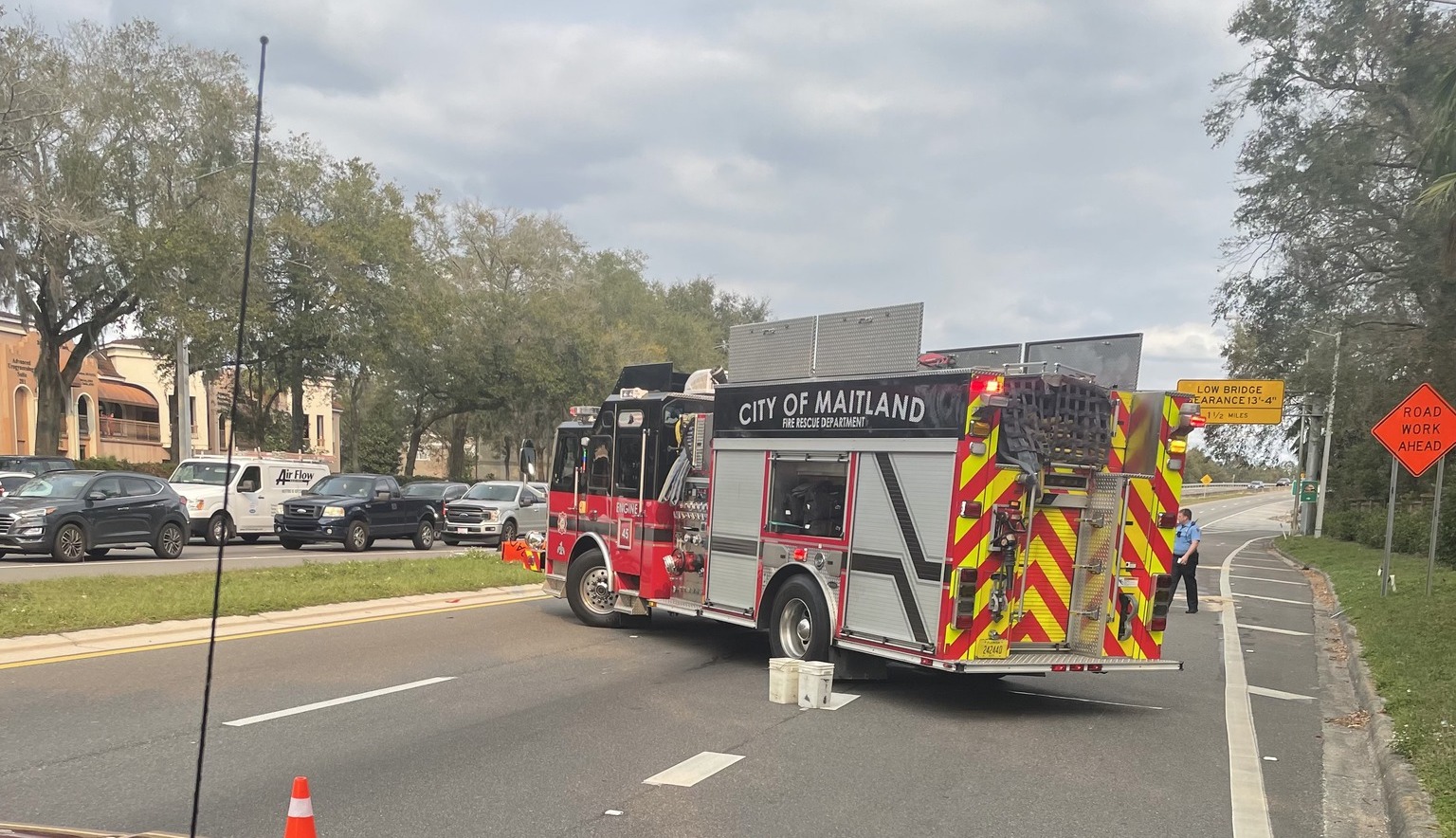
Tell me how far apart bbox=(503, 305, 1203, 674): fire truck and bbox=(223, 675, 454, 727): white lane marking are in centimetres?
287

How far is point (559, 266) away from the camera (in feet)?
174

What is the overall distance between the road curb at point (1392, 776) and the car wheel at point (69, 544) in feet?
59.7

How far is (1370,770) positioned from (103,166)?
35564 mm

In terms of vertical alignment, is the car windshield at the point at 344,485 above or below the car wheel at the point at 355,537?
above

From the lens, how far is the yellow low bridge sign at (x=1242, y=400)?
36.8 metres

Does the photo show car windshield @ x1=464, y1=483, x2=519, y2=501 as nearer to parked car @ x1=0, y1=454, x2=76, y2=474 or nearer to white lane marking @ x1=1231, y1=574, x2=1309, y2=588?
parked car @ x1=0, y1=454, x2=76, y2=474

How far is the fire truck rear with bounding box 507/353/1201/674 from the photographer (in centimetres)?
792

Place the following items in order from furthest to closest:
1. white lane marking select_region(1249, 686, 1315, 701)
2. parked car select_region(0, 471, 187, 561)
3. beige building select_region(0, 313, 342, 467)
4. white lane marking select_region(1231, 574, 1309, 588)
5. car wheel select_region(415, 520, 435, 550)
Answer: beige building select_region(0, 313, 342, 467) < car wheel select_region(415, 520, 435, 550) < white lane marking select_region(1231, 574, 1309, 588) < parked car select_region(0, 471, 187, 561) < white lane marking select_region(1249, 686, 1315, 701)

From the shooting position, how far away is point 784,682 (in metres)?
8.23

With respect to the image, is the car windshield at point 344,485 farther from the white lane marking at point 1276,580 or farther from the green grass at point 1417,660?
the white lane marking at point 1276,580

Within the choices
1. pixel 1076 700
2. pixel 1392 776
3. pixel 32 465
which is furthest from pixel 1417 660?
pixel 32 465

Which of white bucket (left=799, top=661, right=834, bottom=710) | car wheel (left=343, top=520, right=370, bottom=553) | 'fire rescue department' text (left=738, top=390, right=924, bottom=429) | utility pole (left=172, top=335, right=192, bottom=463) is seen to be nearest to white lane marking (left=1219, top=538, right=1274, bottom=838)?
white bucket (left=799, top=661, right=834, bottom=710)

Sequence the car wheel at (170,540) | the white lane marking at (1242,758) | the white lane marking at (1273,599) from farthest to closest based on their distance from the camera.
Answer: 1. the white lane marking at (1273,599)
2. the car wheel at (170,540)
3. the white lane marking at (1242,758)

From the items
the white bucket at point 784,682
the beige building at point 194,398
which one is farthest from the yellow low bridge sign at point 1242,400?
the beige building at point 194,398
